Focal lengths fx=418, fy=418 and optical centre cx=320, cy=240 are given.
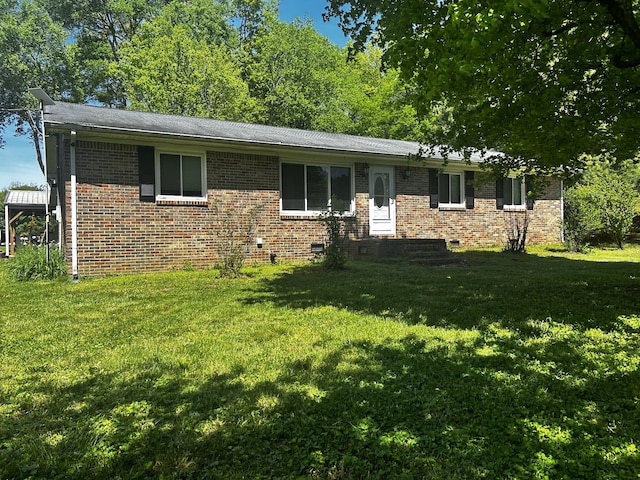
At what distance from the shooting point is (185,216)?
34.4ft

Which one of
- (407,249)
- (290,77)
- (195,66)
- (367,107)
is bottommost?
(407,249)

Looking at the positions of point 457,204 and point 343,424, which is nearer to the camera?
point 343,424

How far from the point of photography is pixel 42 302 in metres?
6.73

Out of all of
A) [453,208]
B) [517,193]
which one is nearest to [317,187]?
[453,208]

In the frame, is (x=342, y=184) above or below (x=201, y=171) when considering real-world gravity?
below

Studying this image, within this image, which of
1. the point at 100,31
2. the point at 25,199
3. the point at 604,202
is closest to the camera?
the point at 604,202

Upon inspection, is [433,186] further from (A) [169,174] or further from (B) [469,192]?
(A) [169,174]

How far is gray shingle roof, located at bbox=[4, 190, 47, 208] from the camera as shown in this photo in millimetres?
21925

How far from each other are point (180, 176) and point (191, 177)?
272mm

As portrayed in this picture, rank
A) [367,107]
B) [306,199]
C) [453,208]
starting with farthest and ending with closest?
[367,107] < [453,208] < [306,199]

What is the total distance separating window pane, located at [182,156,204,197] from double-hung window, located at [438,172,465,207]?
8.30 metres

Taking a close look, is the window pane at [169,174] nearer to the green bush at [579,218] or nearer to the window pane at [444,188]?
the window pane at [444,188]

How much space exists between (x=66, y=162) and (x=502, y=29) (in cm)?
972

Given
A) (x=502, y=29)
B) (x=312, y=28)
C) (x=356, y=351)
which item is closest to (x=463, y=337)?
(x=356, y=351)
